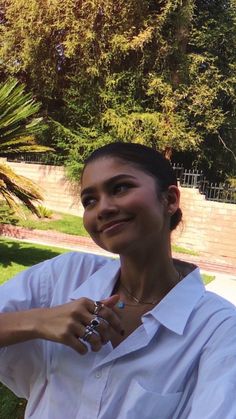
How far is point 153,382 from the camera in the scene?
1037mm

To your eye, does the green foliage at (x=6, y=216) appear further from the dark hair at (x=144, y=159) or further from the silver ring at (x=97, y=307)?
the silver ring at (x=97, y=307)

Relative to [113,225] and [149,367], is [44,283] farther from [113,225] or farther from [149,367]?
[149,367]

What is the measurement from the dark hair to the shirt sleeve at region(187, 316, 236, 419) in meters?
0.41

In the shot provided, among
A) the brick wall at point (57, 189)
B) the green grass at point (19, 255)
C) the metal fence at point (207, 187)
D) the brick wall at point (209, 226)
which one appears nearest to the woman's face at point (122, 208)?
the green grass at point (19, 255)

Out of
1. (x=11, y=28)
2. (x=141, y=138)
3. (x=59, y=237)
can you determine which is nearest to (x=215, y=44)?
(x=141, y=138)

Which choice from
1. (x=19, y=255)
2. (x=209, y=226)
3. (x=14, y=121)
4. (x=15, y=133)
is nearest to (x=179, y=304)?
(x=14, y=121)

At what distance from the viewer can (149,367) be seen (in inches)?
41.3

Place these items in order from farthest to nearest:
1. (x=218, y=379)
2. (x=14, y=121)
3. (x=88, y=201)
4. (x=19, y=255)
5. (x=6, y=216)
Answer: (x=6, y=216) → (x=19, y=255) → (x=14, y=121) → (x=88, y=201) → (x=218, y=379)

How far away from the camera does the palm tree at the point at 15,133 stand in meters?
7.37

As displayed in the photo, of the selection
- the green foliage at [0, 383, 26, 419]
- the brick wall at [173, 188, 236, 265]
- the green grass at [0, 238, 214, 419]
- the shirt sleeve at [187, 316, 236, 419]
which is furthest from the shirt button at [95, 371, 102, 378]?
the brick wall at [173, 188, 236, 265]

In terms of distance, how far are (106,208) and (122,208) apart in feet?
0.16

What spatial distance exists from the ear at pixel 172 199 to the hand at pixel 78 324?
1.08ft

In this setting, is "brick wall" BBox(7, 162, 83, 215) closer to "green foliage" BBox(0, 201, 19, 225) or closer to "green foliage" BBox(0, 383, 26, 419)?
"green foliage" BBox(0, 201, 19, 225)

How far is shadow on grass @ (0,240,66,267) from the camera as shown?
847cm
